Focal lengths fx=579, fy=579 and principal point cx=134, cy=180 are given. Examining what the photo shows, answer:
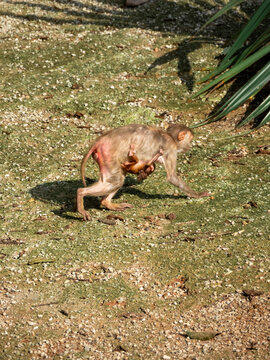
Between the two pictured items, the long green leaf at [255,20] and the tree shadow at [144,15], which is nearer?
the long green leaf at [255,20]

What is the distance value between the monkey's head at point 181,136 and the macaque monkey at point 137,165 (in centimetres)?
39

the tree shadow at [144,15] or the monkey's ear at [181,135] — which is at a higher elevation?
the tree shadow at [144,15]

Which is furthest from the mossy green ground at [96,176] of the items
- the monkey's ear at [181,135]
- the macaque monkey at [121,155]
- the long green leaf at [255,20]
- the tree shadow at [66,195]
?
the long green leaf at [255,20]

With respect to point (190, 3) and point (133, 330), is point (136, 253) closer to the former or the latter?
point (133, 330)

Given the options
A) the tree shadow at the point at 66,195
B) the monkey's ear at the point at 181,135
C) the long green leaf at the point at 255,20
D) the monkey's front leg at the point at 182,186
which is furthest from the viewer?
the long green leaf at the point at 255,20

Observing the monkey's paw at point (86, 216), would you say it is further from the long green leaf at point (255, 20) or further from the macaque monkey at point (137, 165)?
the long green leaf at point (255, 20)

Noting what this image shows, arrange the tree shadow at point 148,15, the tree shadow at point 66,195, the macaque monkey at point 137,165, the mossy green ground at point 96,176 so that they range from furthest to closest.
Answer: the tree shadow at point 148,15
the tree shadow at point 66,195
the macaque monkey at point 137,165
the mossy green ground at point 96,176

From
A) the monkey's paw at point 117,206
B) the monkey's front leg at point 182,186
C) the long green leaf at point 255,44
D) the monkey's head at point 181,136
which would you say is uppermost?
the long green leaf at point 255,44

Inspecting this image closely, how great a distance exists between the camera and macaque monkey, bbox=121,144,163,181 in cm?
693

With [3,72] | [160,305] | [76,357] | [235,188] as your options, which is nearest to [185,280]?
[160,305]

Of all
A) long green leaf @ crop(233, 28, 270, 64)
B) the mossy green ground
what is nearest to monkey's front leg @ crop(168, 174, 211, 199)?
the mossy green ground

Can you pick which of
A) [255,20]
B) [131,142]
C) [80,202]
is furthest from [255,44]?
[80,202]

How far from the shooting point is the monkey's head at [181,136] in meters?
7.50

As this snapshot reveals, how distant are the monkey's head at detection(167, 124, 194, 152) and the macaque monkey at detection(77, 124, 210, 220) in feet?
0.36
